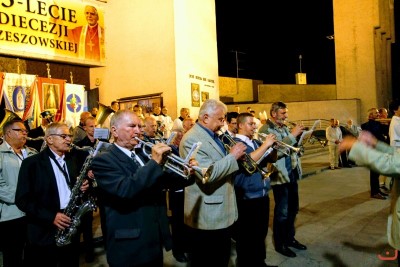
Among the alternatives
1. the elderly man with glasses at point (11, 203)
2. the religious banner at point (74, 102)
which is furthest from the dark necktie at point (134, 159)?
the religious banner at point (74, 102)

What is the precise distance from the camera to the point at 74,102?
1174 centimetres

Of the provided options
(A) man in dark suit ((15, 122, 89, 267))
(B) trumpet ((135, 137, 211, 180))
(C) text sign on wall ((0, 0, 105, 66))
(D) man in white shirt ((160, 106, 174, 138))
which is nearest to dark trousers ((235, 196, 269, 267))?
(B) trumpet ((135, 137, 211, 180))

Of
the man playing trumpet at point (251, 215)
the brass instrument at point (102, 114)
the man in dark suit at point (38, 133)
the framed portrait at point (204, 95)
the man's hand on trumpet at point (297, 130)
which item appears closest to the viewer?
the man playing trumpet at point (251, 215)

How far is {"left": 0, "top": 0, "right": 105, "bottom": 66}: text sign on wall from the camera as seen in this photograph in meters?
9.80

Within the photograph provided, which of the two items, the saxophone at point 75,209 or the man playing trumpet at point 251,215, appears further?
the man playing trumpet at point 251,215

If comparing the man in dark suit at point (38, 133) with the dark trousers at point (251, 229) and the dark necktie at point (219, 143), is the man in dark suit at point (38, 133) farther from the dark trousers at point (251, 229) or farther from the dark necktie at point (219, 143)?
the dark necktie at point (219, 143)

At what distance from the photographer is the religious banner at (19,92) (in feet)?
32.3

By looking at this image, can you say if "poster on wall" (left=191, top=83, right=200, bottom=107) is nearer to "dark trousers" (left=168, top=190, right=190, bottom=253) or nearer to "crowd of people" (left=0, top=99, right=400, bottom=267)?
"dark trousers" (left=168, top=190, right=190, bottom=253)

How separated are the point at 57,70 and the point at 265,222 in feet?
32.1

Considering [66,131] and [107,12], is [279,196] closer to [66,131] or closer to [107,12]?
[66,131]

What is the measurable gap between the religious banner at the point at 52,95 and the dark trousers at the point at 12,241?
6669 millimetres

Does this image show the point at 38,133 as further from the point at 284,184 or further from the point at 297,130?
the point at 297,130

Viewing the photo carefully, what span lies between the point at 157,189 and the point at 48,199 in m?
1.45

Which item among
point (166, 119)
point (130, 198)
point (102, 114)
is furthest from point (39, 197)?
point (166, 119)
